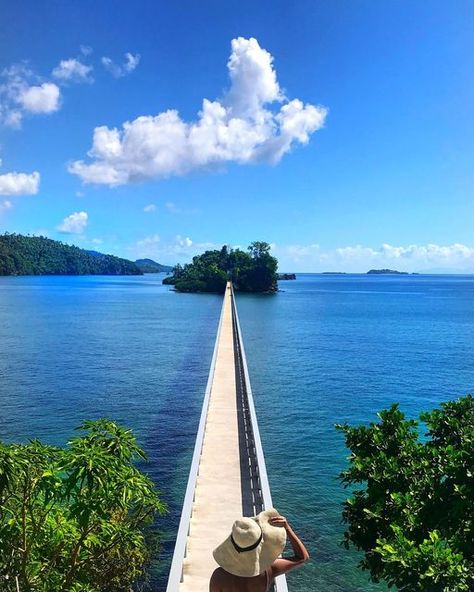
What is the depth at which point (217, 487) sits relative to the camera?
1220 cm

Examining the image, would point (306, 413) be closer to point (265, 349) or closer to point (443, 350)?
point (265, 349)

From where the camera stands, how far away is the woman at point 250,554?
13.5ft

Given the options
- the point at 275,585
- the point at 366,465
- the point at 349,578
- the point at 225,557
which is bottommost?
the point at 349,578

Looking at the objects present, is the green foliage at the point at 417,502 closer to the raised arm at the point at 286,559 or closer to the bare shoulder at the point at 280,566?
the raised arm at the point at 286,559

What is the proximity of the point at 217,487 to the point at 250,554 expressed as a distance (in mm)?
8441

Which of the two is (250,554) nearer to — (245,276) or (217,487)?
(217,487)

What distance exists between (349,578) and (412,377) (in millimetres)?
22877

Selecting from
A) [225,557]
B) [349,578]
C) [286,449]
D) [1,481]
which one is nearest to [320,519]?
[349,578]

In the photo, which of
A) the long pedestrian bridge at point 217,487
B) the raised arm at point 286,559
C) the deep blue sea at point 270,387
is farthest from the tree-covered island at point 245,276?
the raised arm at point 286,559

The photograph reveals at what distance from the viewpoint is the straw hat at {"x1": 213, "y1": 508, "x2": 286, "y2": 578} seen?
4121 millimetres

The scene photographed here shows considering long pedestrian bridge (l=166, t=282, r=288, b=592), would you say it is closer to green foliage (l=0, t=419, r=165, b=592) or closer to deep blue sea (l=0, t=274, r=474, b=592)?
green foliage (l=0, t=419, r=165, b=592)

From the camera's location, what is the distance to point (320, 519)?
15.3m

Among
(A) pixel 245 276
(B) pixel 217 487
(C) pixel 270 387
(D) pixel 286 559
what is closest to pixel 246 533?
(D) pixel 286 559

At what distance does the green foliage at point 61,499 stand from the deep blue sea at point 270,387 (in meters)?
4.51
